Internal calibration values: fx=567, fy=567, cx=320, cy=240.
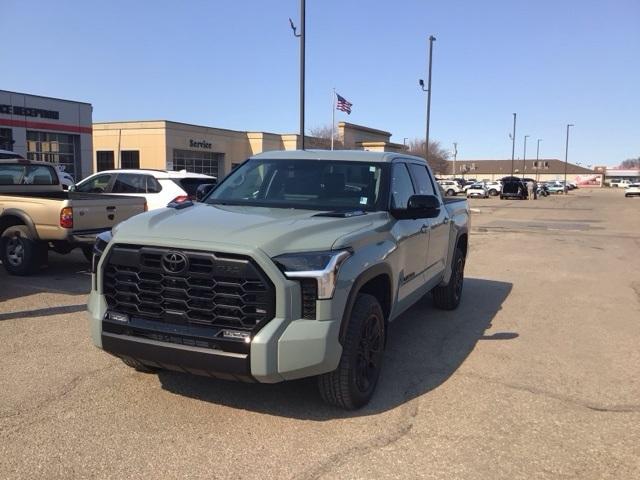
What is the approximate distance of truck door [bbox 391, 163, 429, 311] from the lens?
4691 mm

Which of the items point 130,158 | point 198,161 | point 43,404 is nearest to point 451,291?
point 43,404

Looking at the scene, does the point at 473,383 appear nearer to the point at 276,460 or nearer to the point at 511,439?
the point at 511,439

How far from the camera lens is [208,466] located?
3.20 m

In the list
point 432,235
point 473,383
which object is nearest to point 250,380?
point 473,383

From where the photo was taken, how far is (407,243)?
480 cm

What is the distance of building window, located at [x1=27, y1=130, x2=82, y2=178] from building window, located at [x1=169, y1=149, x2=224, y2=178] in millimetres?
9251

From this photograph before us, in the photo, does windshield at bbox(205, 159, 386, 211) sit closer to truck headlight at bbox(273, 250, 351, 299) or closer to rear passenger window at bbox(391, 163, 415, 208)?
rear passenger window at bbox(391, 163, 415, 208)

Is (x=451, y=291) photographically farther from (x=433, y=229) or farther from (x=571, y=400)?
(x=571, y=400)

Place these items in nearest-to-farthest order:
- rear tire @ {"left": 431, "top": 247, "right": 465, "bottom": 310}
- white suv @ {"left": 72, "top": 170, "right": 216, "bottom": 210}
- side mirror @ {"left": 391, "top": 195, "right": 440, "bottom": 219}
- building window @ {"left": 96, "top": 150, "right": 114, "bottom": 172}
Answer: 1. side mirror @ {"left": 391, "top": 195, "right": 440, "bottom": 219}
2. rear tire @ {"left": 431, "top": 247, "right": 465, "bottom": 310}
3. white suv @ {"left": 72, "top": 170, "right": 216, "bottom": 210}
4. building window @ {"left": 96, "top": 150, "right": 114, "bottom": 172}

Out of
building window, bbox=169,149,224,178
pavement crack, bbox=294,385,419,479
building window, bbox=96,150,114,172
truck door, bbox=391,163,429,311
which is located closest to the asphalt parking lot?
pavement crack, bbox=294,385,419,479

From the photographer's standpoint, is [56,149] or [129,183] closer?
[129,183]

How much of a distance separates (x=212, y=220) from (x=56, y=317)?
3.25 meters

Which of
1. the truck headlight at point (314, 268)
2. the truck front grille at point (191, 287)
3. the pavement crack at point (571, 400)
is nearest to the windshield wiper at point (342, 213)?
the truck headlight at point (314, 268)

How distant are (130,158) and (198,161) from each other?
20.6ft
